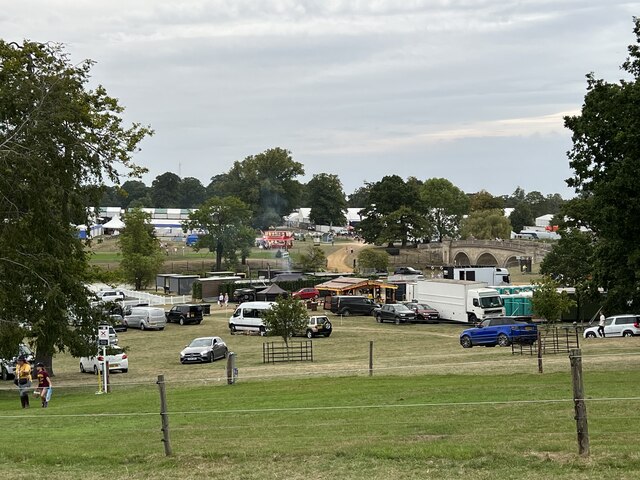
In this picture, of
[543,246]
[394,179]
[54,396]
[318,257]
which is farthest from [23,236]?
[394,179]

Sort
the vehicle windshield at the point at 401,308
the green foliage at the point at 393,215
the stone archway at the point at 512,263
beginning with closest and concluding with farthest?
1. the vehicle windshield at the point at 401,308
2. the stone archway at the point at 512,263
3. the green foliage at the point at 393,215

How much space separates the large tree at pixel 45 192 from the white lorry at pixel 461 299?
28809mm

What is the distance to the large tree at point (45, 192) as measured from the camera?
25281mm

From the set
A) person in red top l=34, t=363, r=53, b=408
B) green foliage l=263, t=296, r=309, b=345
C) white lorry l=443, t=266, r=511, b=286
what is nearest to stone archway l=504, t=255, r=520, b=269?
white lorry l=443, t=266, r=511, b=286

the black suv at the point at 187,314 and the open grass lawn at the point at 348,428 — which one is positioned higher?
the black suv at the point at 187,314

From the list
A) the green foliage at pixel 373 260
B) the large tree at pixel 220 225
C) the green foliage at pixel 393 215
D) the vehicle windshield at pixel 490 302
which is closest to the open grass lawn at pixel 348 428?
the vehicle windshield at pixel 490 302

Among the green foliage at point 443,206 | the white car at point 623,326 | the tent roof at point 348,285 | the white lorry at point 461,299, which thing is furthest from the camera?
the green foliage at point 443,206

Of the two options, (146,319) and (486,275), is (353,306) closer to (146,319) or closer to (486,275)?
(146,319)

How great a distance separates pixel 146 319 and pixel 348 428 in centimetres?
4646

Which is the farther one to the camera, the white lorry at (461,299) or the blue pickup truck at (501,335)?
the white lorry at (461,299)

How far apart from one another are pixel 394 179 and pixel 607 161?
109413 millimetres

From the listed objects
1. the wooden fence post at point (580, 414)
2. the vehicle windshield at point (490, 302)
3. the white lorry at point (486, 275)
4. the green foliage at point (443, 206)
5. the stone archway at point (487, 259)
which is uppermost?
the green foliage at point (443, 206)

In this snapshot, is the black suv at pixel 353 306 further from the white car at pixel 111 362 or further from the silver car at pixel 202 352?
the white car at pixel 111 362

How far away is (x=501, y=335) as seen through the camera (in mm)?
40750
